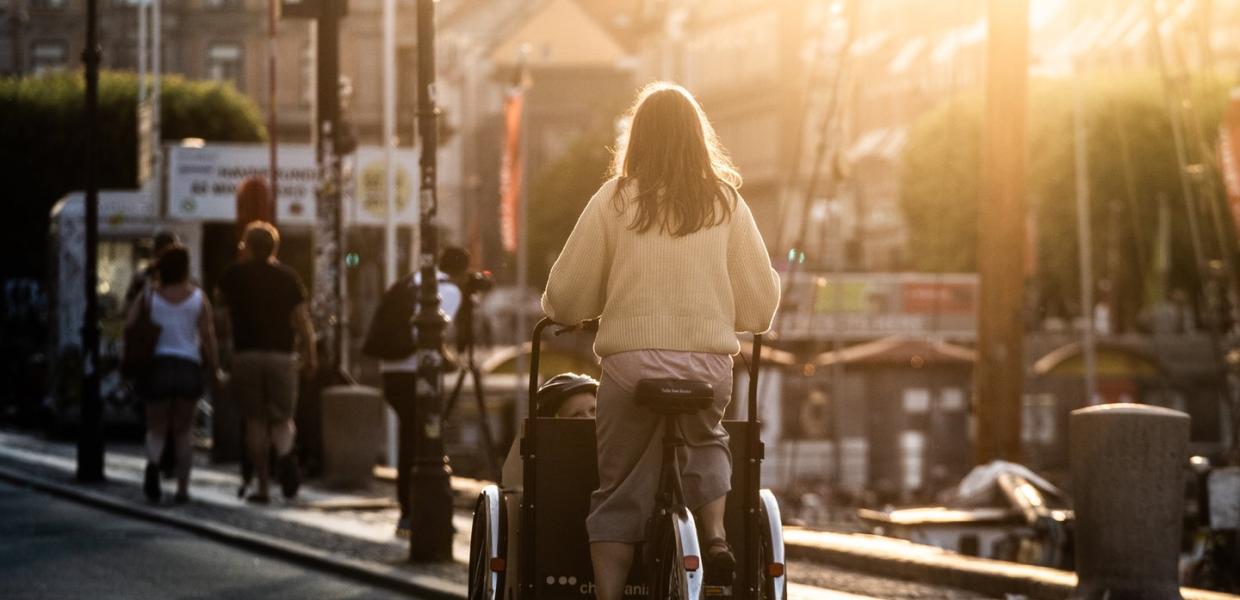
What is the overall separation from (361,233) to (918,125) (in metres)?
45.8

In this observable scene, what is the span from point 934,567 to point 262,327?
523 cm

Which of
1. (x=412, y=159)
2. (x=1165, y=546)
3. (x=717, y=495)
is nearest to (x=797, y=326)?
(x=412, y=159)

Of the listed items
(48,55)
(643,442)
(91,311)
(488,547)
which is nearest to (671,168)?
(643,442)

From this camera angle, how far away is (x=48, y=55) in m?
78.0

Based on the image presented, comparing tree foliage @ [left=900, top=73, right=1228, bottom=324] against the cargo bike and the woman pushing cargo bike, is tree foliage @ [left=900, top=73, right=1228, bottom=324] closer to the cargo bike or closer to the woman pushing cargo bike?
the cargo bike

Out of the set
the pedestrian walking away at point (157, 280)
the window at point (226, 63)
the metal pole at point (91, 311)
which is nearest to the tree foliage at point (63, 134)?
the window at point (226, 63)

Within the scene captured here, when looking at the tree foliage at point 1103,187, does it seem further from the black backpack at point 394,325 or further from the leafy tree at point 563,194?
the black backpack at point 394,325

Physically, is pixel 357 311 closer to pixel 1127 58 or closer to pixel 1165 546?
pixel 1165 546

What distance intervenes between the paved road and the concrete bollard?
3.33m

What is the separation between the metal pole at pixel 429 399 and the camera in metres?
11.9

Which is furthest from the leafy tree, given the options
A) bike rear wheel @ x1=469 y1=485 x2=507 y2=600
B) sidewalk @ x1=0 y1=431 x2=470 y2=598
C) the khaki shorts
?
bike rear wheel @ x1=469 y1=485 x2=507 y2=600

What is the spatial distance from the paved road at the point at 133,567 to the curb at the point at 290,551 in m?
0.09

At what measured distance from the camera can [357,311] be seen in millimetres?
36219

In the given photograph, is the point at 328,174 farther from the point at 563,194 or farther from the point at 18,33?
the point at 563,194
